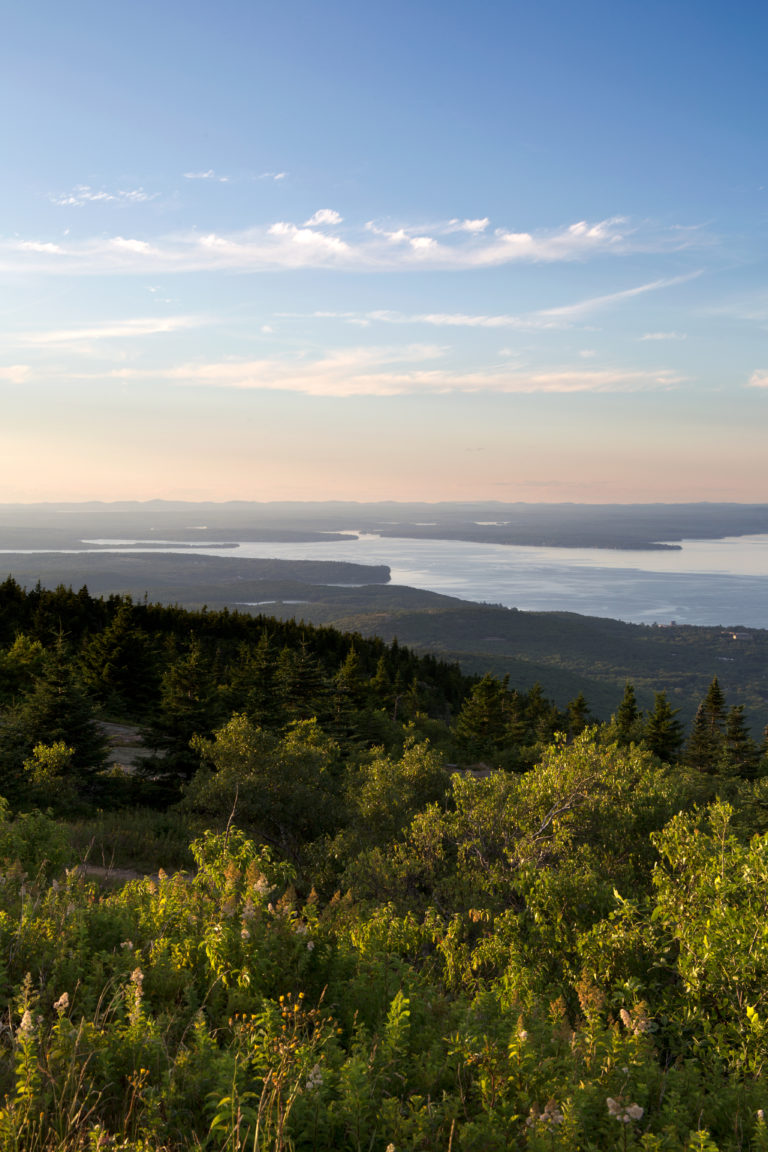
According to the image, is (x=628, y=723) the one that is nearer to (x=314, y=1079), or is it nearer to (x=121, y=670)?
(x=121, y=670)

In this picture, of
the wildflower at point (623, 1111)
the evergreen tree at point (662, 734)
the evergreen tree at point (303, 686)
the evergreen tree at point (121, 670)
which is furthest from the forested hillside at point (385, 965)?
the evergreen tree at point (662, 734)

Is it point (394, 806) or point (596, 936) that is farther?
point (394, 806)

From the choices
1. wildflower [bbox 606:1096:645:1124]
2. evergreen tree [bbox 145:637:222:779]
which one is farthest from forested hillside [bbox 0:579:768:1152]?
evergreen tree [bbox 145:637:222:779]

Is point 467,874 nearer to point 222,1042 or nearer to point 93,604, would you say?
point 222,1042

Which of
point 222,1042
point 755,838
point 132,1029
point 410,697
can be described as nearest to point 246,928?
point 222,1042

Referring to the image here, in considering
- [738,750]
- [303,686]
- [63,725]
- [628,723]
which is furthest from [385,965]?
[628,723]

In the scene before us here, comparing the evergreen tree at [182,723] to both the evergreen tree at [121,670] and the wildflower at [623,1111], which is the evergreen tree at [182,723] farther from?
the wildflower at [623,1111]

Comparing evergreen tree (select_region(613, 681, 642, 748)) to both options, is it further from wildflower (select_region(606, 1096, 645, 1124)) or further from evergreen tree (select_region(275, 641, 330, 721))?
wildflower (select_region(606, 1096, 645, 1124))

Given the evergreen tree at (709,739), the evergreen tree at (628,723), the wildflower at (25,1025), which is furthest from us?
the evergreen tree at (628,723)
